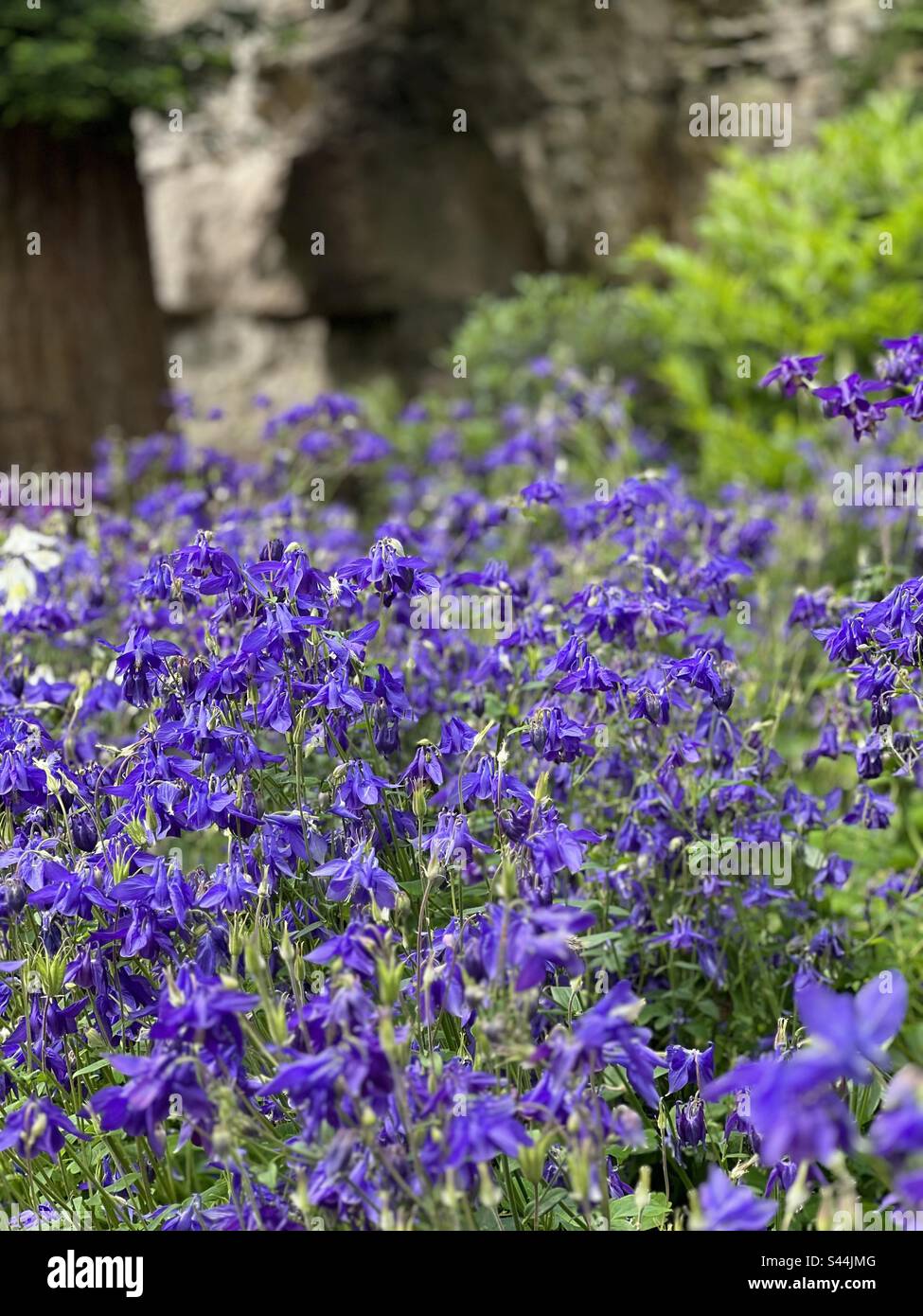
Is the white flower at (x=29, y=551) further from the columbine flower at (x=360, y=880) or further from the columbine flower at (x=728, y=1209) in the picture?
the columbine flower at (x=728, y=1209)

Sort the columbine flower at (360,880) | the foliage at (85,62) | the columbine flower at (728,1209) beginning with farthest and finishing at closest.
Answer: the foliage at (85,62) → the columbine flower at (360,880) → the columbine flower at (728,1209)

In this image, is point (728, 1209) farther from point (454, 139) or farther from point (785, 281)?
point (454, 139)

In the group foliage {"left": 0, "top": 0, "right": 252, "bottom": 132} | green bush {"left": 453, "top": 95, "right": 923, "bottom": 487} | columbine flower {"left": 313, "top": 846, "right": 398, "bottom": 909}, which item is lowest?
columbine flower {"left": 313, "top": 846, "right": 398, "bottom": 909}

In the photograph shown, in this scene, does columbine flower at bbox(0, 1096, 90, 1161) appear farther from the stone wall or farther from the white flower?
the stone wall

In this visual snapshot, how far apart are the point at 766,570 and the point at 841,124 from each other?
378 centimetres

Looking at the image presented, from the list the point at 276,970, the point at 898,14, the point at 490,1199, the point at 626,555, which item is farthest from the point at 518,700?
the point at 898,14

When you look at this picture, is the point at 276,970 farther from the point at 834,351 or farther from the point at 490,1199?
the point at 834,351

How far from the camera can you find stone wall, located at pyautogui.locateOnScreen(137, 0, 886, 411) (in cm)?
862

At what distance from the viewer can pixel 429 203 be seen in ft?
29.1

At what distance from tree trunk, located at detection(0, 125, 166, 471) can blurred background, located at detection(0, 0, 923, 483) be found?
0.5 inches

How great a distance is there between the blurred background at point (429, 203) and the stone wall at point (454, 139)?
0.02 m

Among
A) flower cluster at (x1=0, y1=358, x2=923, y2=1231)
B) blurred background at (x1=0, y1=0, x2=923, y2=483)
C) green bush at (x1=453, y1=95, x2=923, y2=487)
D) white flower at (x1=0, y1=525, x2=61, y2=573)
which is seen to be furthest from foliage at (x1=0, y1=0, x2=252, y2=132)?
white flower at (x1=0, y1=525, x2=61, y2=573)

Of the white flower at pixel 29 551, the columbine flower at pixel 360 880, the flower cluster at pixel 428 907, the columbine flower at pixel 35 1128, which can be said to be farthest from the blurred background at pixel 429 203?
the columbine flower at pixel 35 1128

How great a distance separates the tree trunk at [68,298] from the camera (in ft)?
21.8
